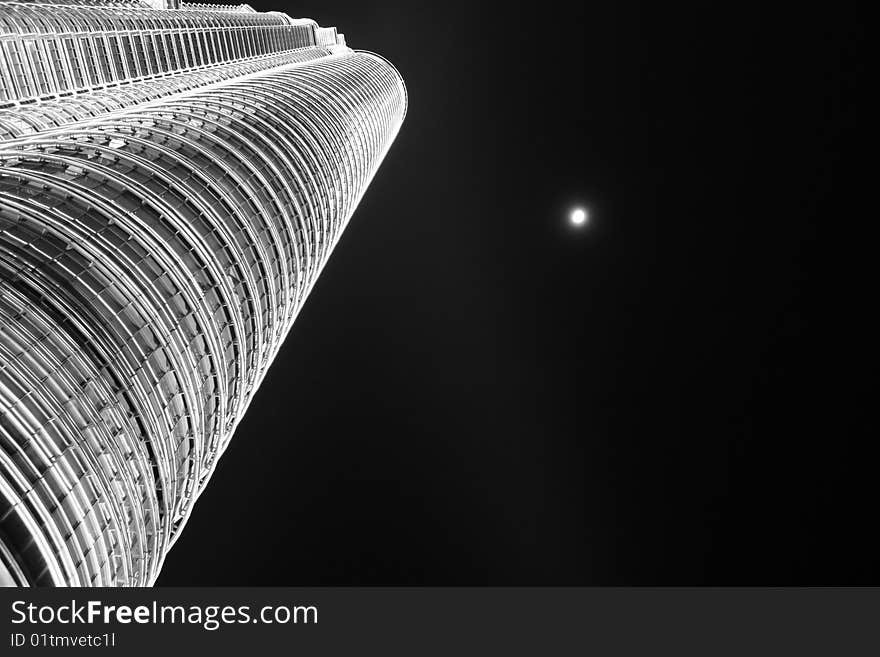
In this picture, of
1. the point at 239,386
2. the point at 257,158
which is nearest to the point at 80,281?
the point at 239,386

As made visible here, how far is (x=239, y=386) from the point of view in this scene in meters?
52.7

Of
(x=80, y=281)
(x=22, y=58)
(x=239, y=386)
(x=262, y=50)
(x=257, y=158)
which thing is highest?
(x=262, y=50)

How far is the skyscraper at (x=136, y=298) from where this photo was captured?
28703 millimetres

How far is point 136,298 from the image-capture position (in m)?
38.6

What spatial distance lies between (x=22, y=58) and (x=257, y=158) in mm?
60306

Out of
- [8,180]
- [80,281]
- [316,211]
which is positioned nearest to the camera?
[80,281]

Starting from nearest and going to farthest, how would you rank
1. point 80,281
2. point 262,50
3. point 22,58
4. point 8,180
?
1. point 80,281
2. point 8,180
3. point 22,58
4. point 262,50

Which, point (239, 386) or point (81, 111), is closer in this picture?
point (239, 386)

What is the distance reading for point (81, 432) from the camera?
3033 cm

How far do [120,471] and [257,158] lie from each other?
43344 millimetres

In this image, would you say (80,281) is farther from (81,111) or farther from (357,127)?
(357,127)

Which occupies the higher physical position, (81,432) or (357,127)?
(357,127)

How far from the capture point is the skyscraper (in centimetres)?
2870
